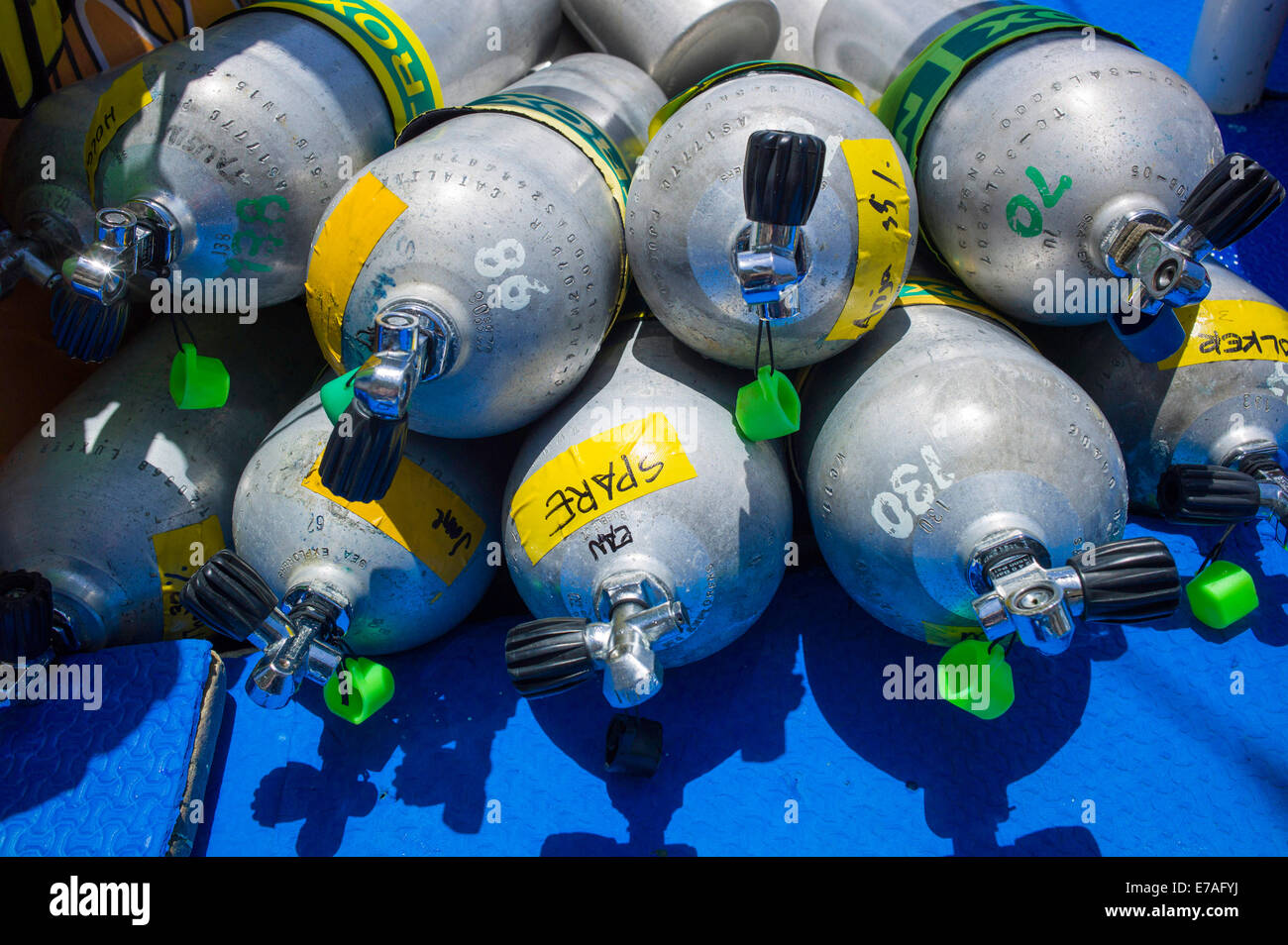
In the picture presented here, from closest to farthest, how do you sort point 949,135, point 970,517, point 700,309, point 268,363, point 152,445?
point 970,517 → point 700,309 → point 949,135 → point 152,445 → point 268,363

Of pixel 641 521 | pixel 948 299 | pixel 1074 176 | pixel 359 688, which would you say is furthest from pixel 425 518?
pixel 1074 176

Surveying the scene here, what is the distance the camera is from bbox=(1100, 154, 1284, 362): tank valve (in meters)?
1.39

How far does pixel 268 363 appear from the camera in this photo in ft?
6.97

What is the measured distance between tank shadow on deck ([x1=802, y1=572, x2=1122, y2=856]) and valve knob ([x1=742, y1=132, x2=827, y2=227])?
955 millimetres

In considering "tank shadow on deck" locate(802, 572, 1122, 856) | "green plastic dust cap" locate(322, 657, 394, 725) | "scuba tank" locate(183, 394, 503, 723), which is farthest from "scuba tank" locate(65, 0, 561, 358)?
"tank shadow on deck" locate(802, 572, 1122, 856)

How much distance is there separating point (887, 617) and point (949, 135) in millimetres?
936

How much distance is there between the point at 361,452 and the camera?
1.33 metres

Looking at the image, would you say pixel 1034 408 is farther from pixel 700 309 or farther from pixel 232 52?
pixel 232 52

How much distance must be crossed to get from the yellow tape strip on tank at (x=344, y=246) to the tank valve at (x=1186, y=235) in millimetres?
1200

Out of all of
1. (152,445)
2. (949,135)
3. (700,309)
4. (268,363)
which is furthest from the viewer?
(268,363)

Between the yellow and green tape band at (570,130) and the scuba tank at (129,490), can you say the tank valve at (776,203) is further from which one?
the scuba tank at (129,490)

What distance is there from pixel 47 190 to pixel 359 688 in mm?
1278

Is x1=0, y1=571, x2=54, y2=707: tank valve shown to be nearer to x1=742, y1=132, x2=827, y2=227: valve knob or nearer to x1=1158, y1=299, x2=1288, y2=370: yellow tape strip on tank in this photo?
x1=742, y1=132, x2=827, y2=227: valve knob
